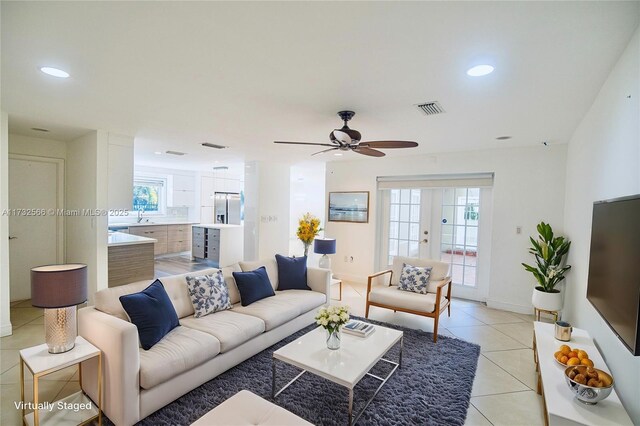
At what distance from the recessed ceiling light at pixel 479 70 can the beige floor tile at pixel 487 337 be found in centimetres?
283

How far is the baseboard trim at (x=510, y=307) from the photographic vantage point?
457cm

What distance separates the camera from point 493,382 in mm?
2754

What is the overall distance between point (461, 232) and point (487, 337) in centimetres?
198

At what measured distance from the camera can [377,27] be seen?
5.40 ft

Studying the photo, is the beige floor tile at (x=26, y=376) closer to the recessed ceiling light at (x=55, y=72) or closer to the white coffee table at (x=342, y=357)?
the white coffee table at (x=342, y=357)

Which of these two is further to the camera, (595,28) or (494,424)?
(494,424)

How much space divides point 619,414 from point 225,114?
372 centimetres

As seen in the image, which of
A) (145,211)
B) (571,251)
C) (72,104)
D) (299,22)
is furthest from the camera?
(145,211)

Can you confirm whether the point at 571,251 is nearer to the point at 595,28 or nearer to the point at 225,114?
the point at 595,28

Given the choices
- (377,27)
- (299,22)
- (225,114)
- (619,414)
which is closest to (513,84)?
(377,27)

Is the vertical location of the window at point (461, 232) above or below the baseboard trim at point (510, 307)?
above

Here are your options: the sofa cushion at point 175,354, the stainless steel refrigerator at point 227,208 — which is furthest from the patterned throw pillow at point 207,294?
the stainless steel refrigerator at point 227,208

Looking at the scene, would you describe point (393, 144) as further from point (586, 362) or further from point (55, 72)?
point (55, 72)

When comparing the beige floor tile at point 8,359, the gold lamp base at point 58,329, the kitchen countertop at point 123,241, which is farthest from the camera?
the kitchen countertop at point 123,241
